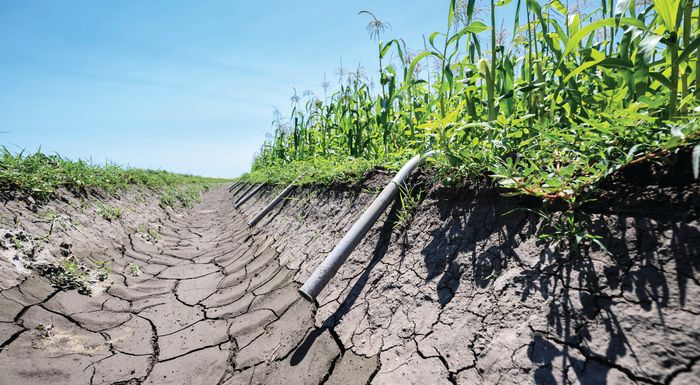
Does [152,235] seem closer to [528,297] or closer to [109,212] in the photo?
[109,212]

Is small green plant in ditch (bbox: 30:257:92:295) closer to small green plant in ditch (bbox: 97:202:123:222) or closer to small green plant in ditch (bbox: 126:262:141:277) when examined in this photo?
small green plant in ditch (bbox: 126:262:141:277)

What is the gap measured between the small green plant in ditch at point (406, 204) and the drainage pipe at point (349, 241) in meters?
0.05

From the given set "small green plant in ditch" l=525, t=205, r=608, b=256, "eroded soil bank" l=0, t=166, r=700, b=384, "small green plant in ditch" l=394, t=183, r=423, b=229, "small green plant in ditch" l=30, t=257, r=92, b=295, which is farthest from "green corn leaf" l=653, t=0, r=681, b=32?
"small green plant in ditch" l=30, t=257, r=92, b=295

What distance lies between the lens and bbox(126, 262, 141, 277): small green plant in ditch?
291 centimetres

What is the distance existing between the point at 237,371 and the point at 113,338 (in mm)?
882

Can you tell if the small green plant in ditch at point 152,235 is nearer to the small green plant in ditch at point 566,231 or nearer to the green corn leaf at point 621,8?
the small green plant in ditch at point 566,231

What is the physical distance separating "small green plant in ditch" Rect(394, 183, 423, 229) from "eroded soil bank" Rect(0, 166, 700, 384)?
0.13ft

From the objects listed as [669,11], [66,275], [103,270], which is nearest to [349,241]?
[669,11]

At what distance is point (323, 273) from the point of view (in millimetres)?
1692

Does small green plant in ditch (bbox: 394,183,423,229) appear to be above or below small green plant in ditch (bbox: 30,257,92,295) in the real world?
above

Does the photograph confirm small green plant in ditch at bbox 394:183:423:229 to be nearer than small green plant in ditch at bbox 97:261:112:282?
Yes

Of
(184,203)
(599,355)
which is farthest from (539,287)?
(184,203)

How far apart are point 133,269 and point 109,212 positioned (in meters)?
1.32

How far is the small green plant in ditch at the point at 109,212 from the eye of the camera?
12.3 ft
